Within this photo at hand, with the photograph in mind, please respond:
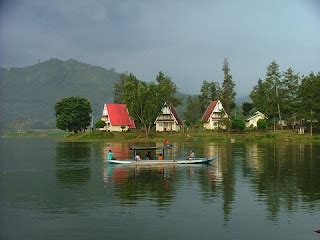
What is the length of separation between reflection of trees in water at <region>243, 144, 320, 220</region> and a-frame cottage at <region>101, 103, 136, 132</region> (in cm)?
6016

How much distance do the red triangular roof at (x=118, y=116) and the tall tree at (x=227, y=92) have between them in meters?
22.5

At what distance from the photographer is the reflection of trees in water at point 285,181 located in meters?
25.4

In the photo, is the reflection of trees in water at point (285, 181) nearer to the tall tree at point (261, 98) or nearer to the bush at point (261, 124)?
the bush at point (261, 124)

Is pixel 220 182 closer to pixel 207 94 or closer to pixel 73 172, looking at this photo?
pixel 73 172

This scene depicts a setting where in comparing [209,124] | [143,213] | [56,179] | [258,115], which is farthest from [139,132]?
[143,213]

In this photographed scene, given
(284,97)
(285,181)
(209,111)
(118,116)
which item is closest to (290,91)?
(284,97)

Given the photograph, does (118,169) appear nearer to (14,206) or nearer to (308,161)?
(14,206)

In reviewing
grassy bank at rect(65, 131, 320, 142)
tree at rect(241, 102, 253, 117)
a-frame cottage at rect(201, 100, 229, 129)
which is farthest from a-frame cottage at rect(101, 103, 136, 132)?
tree at rect(241, 102, 253, 117)

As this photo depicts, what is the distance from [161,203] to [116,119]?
275 ft

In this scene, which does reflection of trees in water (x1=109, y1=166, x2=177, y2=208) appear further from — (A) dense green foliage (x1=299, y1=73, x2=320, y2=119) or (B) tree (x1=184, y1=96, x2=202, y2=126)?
(B) tree (x1=184, y1=96, x2=202, y2=126)

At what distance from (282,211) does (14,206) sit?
14404 millimetres

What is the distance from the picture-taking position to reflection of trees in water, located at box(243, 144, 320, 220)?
25.4 meters

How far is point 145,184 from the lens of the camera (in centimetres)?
3206

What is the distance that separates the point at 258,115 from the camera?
108 m
